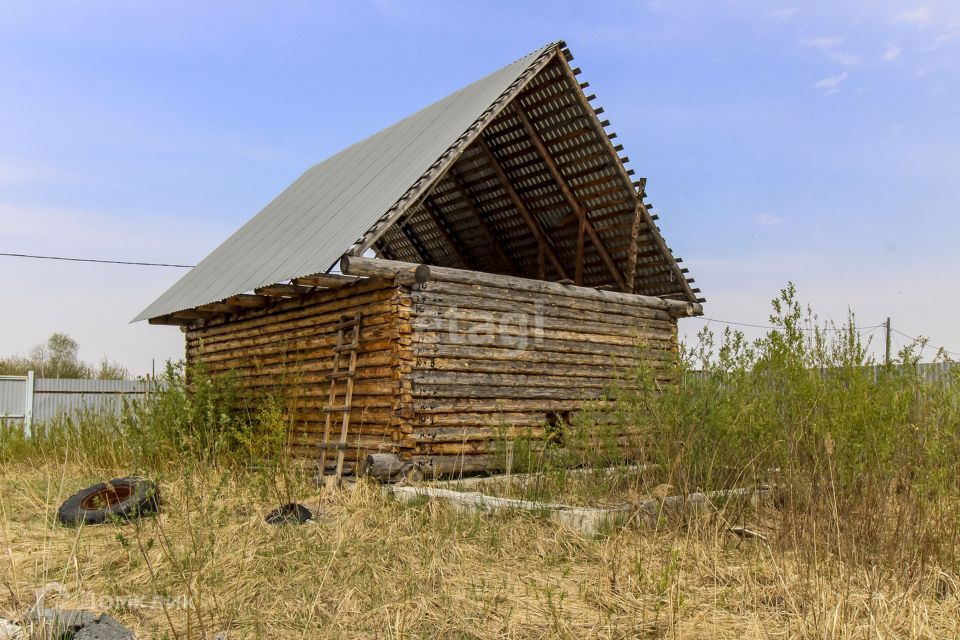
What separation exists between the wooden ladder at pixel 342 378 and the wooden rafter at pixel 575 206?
12.5 feet

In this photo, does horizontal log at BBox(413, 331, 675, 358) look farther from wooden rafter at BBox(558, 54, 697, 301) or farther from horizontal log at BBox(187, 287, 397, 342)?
wooden rafter at BBox(558, 54, 697, 301)

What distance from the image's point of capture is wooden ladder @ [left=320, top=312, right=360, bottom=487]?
9.91 m

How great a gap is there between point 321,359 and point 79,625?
21.9 ft

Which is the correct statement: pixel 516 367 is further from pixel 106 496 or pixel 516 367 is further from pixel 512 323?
pixel 106 496

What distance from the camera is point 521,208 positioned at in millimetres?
12797

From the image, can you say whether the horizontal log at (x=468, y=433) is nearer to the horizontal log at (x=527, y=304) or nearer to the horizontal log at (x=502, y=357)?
the horizontal log at (x=502, y=357)

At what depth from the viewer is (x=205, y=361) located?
14.2 meters

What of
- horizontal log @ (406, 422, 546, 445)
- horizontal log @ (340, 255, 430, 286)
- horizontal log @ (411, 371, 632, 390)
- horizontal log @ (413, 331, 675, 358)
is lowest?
horizontal log @ (406, 422, 546, 445)

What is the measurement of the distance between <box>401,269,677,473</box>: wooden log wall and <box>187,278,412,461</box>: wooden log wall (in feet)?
0.73

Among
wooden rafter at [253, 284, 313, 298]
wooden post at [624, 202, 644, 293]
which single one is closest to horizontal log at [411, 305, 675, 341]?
wooden post at [624, 202, 644, 293]

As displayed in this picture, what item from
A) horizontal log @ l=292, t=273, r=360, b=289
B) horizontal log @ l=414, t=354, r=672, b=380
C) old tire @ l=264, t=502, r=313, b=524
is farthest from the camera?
horizontal log @ l=414, t=354, r=672, b=380

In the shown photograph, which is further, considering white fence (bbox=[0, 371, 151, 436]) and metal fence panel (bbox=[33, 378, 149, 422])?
metal fence panel (bbox=[33, 378, 149, 422])

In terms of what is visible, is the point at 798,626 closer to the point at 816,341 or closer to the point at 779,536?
the point at 779,536

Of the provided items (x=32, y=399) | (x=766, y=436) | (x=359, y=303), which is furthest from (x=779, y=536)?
(x=32, y=399)
